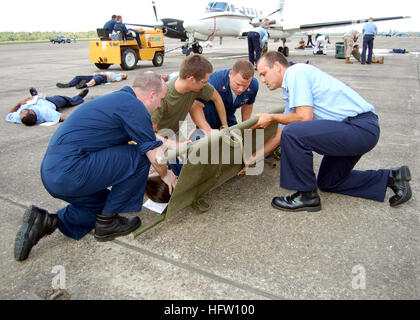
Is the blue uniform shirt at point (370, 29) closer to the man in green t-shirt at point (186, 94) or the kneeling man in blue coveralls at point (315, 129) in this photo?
the man in green t-shirt at point (186, 94)

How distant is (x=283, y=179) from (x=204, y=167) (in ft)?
2.69

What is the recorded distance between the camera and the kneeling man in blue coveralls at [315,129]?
262 cm

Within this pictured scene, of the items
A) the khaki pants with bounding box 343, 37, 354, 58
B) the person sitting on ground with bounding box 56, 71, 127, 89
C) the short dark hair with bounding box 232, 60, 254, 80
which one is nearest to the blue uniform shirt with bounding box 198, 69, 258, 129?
the short dark hair with bounding box 232, 60, 254, 80

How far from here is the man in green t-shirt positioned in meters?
3.07

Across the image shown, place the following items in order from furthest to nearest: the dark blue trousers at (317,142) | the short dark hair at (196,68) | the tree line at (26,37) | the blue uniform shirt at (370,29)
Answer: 1. the tree line at (26,37)
2. the blue uniform shirt at (370,29)
3. the short dark hair at (196,68)
4. the dark blue trousers at (317,142)

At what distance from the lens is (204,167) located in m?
2.40

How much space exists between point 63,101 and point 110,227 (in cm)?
511

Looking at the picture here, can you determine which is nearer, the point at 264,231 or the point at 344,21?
the point at 264,231

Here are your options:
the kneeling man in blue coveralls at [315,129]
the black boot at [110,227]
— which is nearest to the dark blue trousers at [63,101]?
the black boot at [110,227]

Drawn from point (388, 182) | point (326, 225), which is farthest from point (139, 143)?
point (388, 182)

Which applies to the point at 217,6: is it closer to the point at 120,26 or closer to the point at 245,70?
the point at 120,26

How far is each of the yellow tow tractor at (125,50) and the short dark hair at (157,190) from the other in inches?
387

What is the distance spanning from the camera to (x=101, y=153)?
2.22 metres
